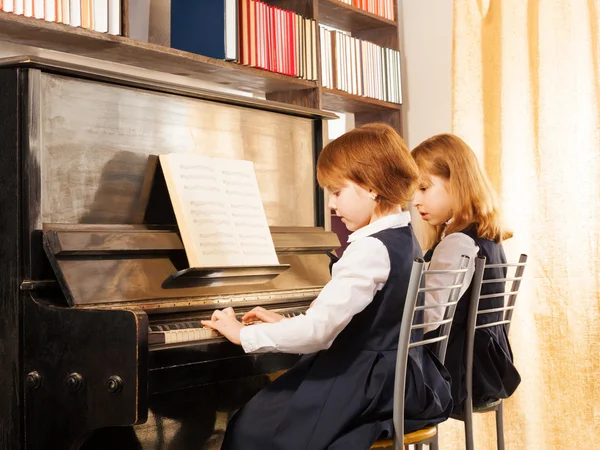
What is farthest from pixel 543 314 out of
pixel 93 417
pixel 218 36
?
pixel 93 417

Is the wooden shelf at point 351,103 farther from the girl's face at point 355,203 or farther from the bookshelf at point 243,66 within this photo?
the girl's face at point 355,203

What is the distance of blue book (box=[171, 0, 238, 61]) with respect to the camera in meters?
3.07

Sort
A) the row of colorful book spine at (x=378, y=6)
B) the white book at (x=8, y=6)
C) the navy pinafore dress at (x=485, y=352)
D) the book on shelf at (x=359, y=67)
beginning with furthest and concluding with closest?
the row of colorful book spine at (x=378, y=6) → the book on shelf at (x=359, y=67) → the navy pinafore dress at (x=485, y=352) → the white book at (x=8, y=6)

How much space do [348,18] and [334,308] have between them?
7.82ft

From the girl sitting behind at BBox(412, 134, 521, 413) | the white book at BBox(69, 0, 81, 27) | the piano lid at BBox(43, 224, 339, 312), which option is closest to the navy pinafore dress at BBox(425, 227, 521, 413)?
the girl sitting behind at BBox(412, 134, 521, 413)

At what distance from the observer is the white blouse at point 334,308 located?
5.98 feet

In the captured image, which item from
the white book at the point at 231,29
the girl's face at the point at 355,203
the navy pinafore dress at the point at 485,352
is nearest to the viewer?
the girl's face at the point at 355,203

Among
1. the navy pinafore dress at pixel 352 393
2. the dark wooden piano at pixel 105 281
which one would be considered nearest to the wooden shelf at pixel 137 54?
the dark wooden piano at pixel 105 281

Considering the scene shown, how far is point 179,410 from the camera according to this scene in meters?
2.42

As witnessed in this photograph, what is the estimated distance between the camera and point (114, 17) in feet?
8.64

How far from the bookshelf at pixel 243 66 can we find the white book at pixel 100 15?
0.02 metres

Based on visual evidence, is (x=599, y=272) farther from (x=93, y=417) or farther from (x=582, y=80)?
(x=93, y=417)

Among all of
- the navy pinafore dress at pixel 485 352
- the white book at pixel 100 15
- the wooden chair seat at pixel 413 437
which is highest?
the white book at pixel 100 15

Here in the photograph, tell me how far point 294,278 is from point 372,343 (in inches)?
27.0
